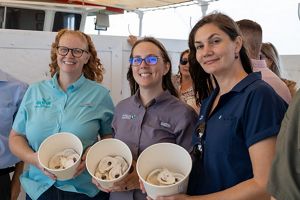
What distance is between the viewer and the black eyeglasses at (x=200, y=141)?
1339mm

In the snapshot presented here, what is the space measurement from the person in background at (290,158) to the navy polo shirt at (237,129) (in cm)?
23

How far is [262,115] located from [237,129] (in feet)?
0.34

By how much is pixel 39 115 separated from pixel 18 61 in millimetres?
879

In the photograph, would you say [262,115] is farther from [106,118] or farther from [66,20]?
[66,20]

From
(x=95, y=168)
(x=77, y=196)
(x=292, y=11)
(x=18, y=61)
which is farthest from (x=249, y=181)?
(x=292, y=11)

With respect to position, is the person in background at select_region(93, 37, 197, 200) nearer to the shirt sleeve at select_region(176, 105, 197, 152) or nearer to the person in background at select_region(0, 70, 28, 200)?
the shirt sleeve at select_region(176, 105, 197, 152)

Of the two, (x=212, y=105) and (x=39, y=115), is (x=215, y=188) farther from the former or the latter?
(x=39, y=115)

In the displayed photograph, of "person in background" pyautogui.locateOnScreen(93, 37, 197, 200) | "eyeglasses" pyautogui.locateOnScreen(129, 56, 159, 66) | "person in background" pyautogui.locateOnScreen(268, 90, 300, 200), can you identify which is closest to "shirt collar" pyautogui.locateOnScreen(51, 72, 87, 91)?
"person in background" pyautogui.locateOnScreen(93, 37, 197, 200)

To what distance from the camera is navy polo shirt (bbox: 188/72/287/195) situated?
1.12 m

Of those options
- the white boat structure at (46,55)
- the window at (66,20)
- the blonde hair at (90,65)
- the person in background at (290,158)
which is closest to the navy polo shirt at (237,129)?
the person in background at (290,158)

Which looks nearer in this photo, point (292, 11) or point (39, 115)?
point (39, 115)

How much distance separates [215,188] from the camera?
1.30m

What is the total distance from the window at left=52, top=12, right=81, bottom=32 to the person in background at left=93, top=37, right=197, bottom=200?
130 inches

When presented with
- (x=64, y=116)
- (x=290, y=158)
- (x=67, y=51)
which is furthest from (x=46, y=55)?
(x=290, y=158)
